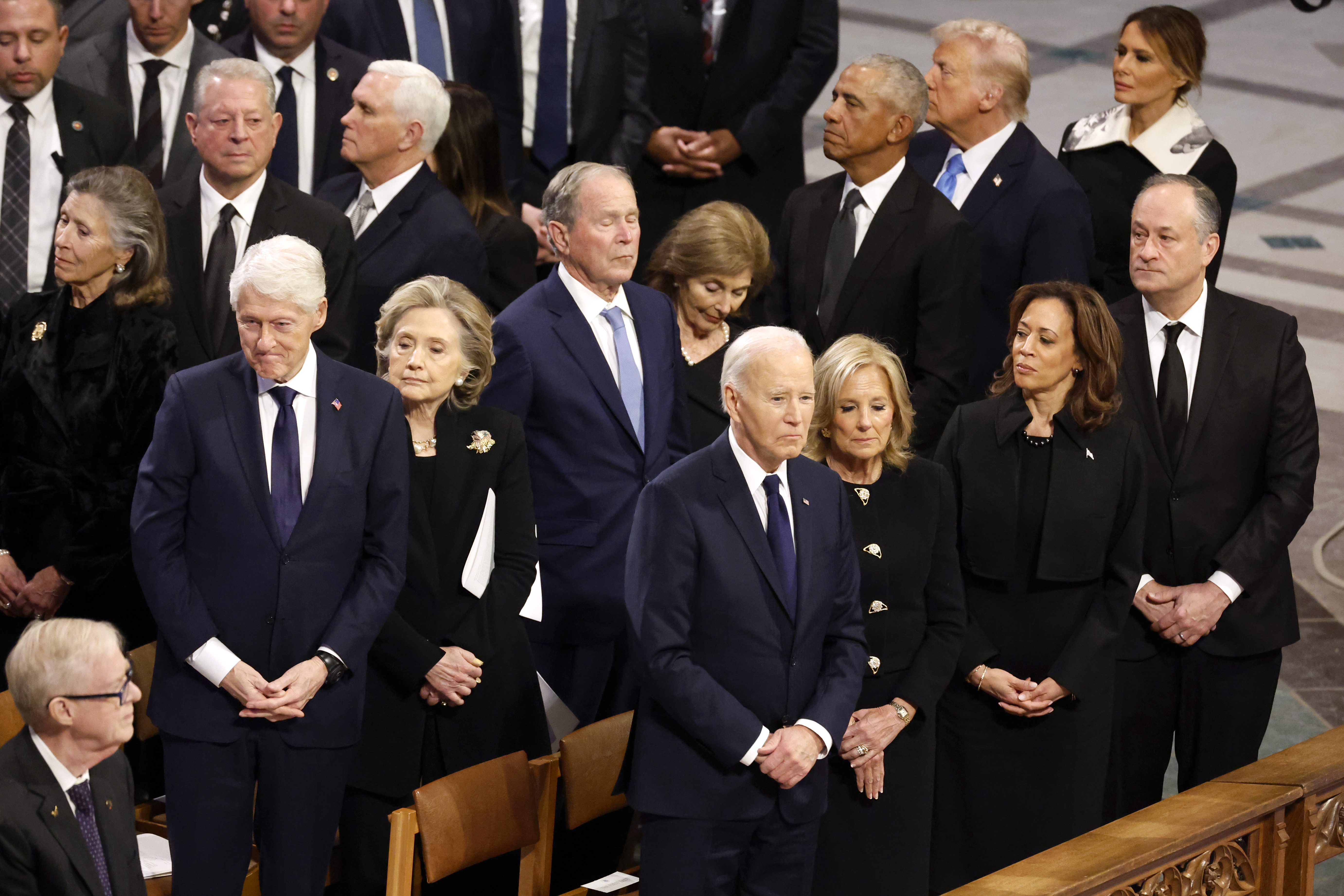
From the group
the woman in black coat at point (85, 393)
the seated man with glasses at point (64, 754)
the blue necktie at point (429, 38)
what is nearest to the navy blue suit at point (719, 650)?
the seated man with glasses at point (64, 754)

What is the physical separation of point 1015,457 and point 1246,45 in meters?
8.16

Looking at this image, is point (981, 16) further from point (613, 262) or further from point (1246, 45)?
point (613, 262)

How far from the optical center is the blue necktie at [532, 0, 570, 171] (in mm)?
5680

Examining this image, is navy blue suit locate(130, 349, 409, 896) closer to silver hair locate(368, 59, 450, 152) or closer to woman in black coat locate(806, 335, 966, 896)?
woman in black coat locate(806, 335, 966, 896)

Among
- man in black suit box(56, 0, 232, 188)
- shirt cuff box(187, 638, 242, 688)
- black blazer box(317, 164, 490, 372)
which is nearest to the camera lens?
shirt cuff box(187, 638, 242, 688)

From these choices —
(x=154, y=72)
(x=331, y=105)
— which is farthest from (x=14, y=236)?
(x=331, y=105)

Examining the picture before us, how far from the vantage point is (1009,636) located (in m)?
3.95

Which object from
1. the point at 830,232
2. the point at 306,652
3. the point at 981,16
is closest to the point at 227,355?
the point at 306,652

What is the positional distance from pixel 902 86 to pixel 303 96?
1.74 metres

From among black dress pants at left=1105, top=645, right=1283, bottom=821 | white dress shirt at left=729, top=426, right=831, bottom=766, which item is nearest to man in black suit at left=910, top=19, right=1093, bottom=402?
black dress pants at left=1105, top=645, right=1283, bottom=821

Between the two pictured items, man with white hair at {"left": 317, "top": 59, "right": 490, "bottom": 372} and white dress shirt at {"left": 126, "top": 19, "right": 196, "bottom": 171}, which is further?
white dress shirt at {"left": 126, "top": 19, "right": 196, "bottom": 171}

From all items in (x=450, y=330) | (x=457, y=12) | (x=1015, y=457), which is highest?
(x=457, y=12)

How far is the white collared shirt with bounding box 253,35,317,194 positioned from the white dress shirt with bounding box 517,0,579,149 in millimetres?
816

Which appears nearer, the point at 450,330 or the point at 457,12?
the point at 450,330
